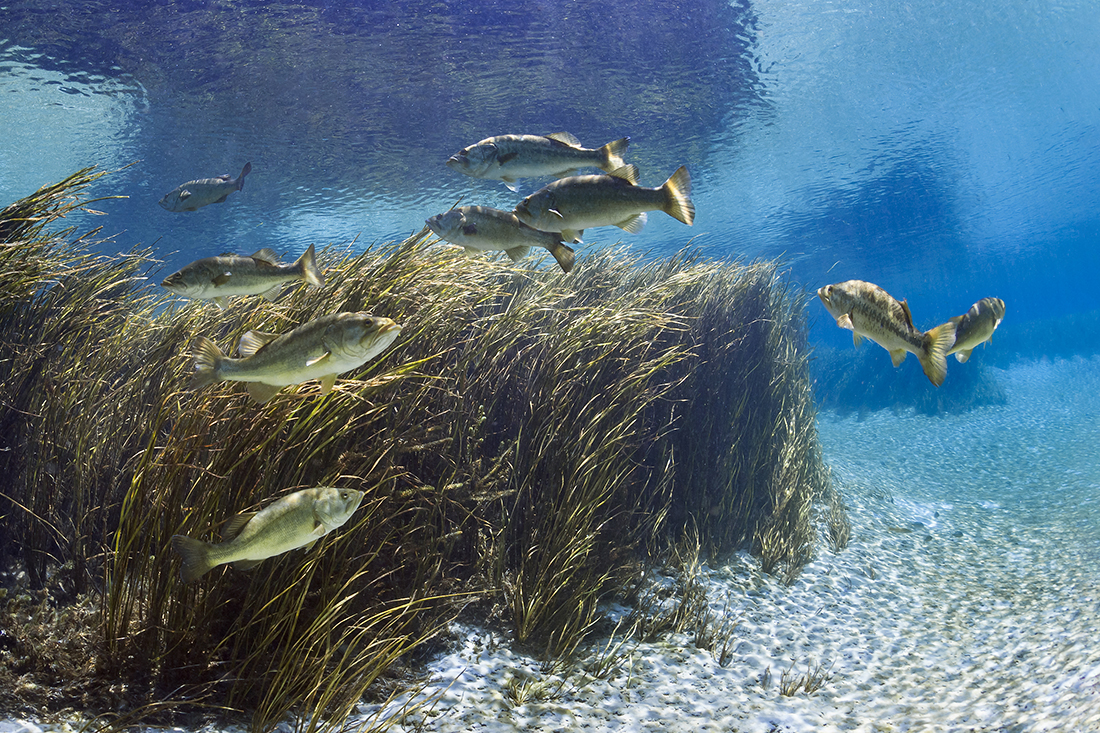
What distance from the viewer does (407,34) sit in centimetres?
1456

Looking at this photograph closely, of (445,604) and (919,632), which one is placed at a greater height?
(445,604)

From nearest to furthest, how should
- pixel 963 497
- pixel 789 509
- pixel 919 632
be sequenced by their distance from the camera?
pixel 919 632
pixel 789 509
pixel 963 497

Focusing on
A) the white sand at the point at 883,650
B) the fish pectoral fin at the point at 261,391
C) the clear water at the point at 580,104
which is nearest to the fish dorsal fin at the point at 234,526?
the fish pectoral fin at the point at 261,391

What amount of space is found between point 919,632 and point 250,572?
5672mm

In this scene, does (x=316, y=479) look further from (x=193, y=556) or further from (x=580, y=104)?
(x=580, y=104)

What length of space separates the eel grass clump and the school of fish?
1.15 ft

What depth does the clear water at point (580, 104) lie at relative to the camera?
46.0ft

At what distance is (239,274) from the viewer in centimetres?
289

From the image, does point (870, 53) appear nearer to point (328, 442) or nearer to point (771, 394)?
point (771, 394)

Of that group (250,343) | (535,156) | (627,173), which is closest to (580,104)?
(535,156)

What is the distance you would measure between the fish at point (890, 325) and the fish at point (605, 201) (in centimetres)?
102

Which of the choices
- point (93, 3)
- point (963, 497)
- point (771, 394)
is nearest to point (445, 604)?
point (771, 394)

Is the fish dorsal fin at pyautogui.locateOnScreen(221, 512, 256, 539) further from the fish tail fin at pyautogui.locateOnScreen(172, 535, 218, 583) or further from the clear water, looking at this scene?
the clear water

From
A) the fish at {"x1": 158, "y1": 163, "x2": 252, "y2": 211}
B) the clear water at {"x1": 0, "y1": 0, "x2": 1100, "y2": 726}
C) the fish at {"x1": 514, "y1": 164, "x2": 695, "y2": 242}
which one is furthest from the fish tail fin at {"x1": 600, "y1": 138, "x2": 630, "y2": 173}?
the clear water at {"x1": 0, "y1": 0, "x2": 1100, "y2": 726}
